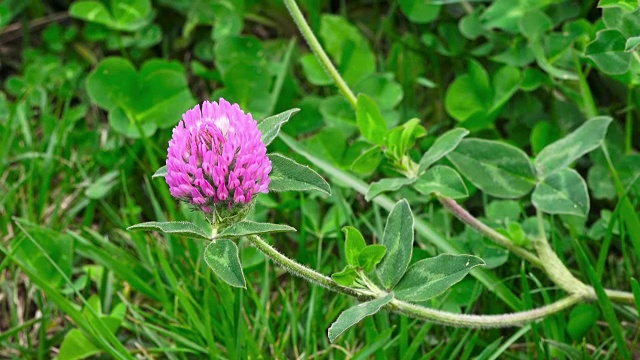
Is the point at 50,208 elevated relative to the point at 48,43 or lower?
lower

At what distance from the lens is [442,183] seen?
1.84m

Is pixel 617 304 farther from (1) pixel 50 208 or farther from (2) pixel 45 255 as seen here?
(1) pixel 50 208

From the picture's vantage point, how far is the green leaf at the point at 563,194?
185 cm

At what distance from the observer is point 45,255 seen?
2.00m

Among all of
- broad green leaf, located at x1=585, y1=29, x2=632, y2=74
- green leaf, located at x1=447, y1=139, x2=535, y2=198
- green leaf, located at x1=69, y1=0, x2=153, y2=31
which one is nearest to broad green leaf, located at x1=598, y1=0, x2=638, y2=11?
broad green leaf, located at x1=585, y1=29, x2=632, y2=74

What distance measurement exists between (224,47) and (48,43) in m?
0.78

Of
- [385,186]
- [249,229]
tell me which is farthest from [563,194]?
[249,229]

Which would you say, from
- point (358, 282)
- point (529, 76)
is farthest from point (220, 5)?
point (358, 282)

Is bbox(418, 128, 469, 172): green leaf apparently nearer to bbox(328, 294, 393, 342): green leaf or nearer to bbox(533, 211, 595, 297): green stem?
bbox(533, 211, 595, 297): green stem

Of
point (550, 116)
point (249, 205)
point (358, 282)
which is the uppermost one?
point (249, 205)

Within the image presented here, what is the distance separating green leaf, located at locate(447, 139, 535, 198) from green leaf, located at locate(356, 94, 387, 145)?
185 mm

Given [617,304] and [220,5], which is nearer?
[617,304]

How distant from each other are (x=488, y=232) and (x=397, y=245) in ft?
1.09

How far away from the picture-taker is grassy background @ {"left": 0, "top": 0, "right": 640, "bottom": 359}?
1.90 m
